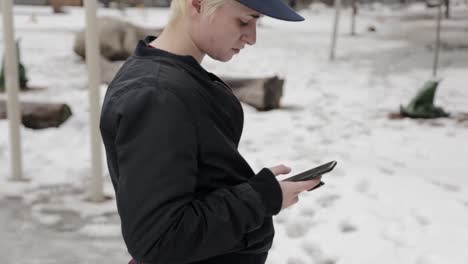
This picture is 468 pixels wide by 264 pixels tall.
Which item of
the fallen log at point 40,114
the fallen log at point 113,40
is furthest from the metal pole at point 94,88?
the fallen log at point 113,40

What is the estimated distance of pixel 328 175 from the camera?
12.7ft

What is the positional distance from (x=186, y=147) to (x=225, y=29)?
22 cm

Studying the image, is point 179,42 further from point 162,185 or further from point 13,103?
point 13,103

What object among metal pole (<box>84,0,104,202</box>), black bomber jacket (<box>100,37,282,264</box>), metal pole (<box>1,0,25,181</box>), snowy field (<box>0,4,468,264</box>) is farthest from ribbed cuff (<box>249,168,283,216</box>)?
metal pole (<box>1,0,25,181</box>)

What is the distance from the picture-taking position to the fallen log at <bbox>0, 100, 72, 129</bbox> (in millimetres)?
4855

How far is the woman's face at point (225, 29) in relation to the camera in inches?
37.0

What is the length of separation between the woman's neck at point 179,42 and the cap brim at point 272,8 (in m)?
0.13

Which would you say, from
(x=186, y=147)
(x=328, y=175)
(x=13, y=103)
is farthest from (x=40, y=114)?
(x=186, y=147)

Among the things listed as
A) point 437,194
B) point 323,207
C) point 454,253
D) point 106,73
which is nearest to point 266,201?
point 454,253

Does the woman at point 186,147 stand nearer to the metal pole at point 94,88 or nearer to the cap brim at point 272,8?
the cap brim at point 272,8

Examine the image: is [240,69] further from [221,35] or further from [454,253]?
[221,35]

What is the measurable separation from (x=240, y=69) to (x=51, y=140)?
4150 millimetres

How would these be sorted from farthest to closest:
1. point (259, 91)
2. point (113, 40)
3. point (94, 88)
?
point (113, 40) → point (259, 91) → point (94, 88)

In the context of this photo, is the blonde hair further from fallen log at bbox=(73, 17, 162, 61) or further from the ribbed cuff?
fallen log at bbox=(73, 17, 162, 61)
